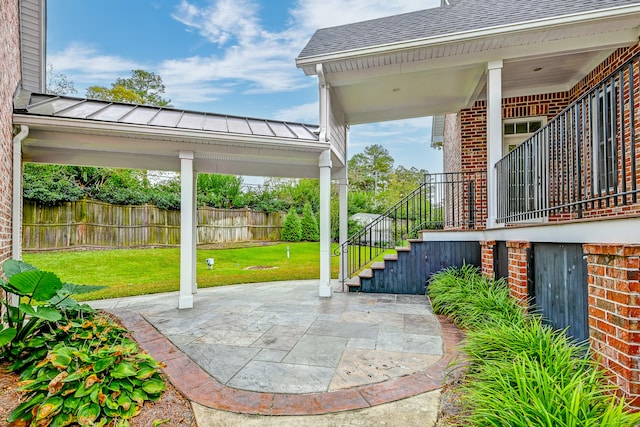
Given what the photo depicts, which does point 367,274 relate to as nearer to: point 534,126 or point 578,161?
point 578,161

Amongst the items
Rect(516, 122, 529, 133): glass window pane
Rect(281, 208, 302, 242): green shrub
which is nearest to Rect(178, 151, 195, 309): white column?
Rect(516, 122, 529, 133): glass window pane

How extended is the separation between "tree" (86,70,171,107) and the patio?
1436 cm

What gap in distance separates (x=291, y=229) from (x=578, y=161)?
12.8 metres

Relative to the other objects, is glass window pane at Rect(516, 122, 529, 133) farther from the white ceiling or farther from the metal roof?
the metal roof

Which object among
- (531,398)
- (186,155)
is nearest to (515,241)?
(531,398)

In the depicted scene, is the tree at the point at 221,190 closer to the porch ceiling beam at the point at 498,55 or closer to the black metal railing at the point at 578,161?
the porch ceiling beam at the point at 498,55

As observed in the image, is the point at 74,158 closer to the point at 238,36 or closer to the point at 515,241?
the point at 515,241

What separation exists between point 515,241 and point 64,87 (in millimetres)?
20202

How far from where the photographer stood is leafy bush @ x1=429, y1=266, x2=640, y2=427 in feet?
5.05

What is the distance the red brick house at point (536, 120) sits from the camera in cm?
194

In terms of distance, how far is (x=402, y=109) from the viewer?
6.96m

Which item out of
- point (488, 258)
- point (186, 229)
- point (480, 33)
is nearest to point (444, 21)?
point (480, 33)

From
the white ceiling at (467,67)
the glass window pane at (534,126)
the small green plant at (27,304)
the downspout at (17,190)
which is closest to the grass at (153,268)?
the downspout at (17,190)

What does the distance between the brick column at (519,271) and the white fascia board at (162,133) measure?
3139mm
